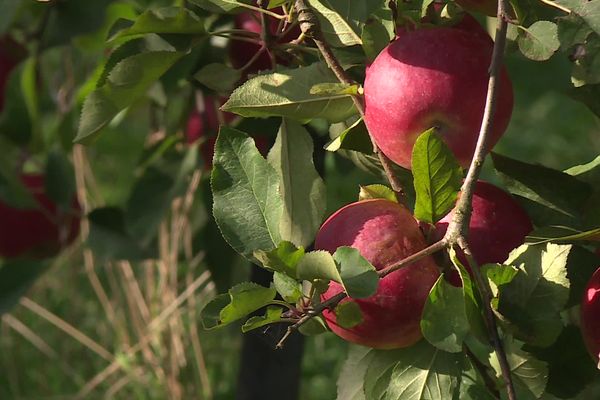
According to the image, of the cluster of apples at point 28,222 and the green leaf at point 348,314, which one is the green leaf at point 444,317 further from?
the cluster of apples at point 28,222

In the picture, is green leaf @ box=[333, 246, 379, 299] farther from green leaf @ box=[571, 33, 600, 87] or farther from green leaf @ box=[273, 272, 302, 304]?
green leaf @ box=[571, 33, 600, 87]

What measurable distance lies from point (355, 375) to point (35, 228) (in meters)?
0.89

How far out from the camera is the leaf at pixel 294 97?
78cm

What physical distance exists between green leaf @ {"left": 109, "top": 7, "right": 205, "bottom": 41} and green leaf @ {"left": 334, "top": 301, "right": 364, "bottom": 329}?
0.34m

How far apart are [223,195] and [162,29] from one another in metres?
0.24

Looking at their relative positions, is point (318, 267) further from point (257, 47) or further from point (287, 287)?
point (257, 47)

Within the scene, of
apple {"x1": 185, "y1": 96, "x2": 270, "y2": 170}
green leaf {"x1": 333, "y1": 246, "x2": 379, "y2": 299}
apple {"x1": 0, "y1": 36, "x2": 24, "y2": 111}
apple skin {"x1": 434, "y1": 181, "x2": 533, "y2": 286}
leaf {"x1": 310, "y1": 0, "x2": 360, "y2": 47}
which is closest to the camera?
green leaf {"x1": 333, "y1": 246, "x2": 379, "y2": 299}

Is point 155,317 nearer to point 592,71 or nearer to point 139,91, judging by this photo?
point 139,91

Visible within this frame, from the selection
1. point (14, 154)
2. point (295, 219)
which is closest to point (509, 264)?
→ point (295, 219)

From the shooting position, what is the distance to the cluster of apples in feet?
5.13

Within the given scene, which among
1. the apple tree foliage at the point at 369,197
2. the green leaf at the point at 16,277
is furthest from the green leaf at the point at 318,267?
the green leaf at the point at 16,277

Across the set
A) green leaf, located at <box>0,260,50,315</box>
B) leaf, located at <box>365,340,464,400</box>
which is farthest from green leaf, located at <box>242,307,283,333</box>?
green leaf, located at <box>0,260,50,315</box>

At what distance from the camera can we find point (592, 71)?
708 mm

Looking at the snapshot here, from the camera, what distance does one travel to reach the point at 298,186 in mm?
830
